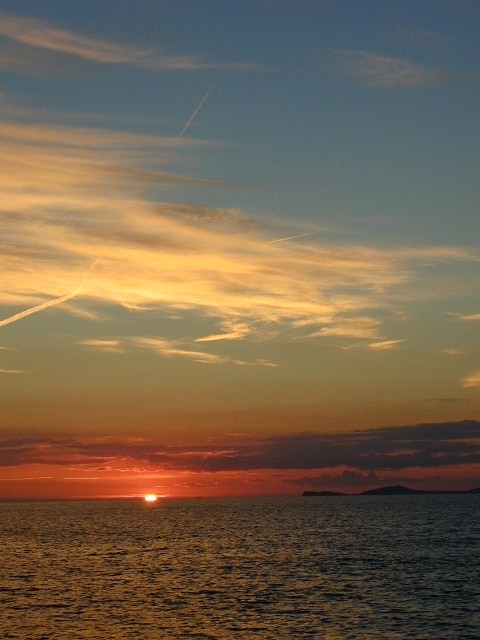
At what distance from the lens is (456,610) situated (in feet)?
222

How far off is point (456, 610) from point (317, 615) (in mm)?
11989

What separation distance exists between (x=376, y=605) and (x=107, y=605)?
22538 millimetres

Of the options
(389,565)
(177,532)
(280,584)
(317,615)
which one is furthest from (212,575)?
(177,532)

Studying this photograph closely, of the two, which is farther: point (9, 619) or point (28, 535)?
point (28, 535)

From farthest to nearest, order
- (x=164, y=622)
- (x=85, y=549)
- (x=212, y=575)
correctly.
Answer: (x=85, y=549) → (x=212, y=575) → (x=164, y=622)

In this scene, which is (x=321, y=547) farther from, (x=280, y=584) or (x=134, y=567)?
(x=280, y=584)

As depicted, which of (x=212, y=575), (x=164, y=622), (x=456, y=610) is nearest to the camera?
(x=164, y=622)

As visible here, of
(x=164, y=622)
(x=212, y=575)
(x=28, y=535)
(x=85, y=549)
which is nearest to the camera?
(x=164, y=622)

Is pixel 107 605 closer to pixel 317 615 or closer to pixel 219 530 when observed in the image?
pixel 317 615

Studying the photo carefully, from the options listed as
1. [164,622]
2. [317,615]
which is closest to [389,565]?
[317,615]

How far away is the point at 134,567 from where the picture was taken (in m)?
101

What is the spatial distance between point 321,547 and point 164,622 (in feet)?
235

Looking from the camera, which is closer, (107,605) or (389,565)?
(107,605)

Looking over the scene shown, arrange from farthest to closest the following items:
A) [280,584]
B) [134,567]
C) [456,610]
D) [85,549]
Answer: [85,549] → [134,567] → [280,584] → [456,610]
